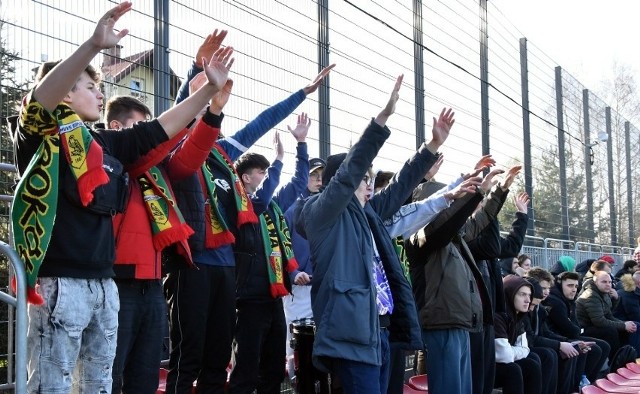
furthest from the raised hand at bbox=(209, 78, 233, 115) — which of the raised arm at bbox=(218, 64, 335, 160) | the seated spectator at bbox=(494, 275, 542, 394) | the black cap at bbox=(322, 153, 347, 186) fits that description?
the seated spectator at bbox=(494, 275, 542, 394)

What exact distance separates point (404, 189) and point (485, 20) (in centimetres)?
622

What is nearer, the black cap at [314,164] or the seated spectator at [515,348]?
the black cap at [314,164]

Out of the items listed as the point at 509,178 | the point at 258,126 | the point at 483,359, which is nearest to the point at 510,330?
the point at 483,359

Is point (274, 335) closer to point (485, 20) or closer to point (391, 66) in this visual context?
point (391, 66)

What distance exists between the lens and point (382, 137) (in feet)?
11.8

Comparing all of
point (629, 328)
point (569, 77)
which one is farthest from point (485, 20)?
point (569, 77)

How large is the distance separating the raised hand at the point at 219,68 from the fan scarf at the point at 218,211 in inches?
37.4

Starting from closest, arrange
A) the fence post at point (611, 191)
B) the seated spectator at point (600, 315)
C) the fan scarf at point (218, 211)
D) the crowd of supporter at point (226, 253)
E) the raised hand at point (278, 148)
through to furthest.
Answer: the crowd of supporter at point (226, 253)
the fan scarf at point (218, 211)
the raised hand at point (278, 148)
the seated spectator at point (600, 315)
the fence post at point (611, 191)

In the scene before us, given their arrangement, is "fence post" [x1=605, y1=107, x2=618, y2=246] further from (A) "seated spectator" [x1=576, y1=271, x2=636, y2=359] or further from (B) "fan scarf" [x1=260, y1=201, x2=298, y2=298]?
(B) "fan scarf" [x1=260, y1=201, x2=298, y2=298]

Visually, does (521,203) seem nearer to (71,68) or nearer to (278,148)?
(278,148)

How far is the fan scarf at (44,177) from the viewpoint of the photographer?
262 centimetres

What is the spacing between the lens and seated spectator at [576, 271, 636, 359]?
8664mm

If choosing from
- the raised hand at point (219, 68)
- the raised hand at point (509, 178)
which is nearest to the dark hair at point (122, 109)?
the raised hand at point (219, 68)

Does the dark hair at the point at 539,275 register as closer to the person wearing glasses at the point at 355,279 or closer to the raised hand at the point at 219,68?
the person wearing glasses at the point at 355,279
